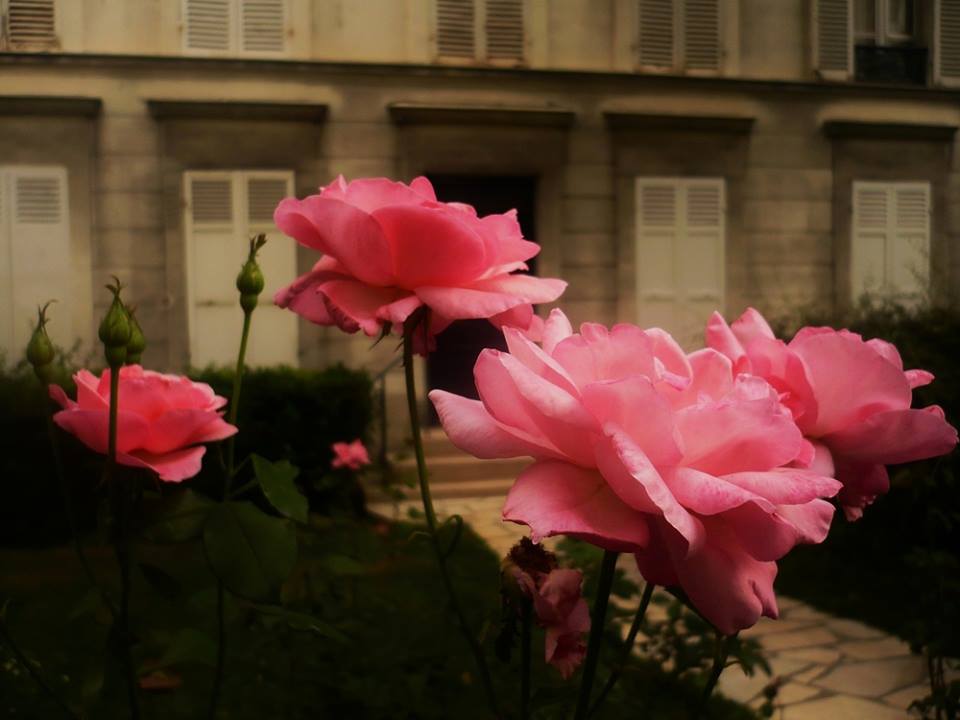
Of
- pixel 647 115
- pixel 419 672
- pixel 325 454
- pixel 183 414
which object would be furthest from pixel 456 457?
pixel 183 414

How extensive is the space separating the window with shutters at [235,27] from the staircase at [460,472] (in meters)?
2.60

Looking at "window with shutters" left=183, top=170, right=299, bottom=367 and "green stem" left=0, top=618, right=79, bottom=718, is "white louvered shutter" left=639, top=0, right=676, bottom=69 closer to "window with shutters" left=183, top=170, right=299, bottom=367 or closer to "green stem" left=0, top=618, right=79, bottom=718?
"window with shutters" left=183, top=170, right=299, bottom=367

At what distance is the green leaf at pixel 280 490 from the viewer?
642 millimetres

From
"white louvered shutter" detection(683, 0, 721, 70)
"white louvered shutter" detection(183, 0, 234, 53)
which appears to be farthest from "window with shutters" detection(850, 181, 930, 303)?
"white louvered shutter" detection(183, 0, 234, 53)

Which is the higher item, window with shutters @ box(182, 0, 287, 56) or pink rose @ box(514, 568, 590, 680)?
window with shutters @ box(182, 0, 287, 56)

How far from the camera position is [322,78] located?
570 centimetres

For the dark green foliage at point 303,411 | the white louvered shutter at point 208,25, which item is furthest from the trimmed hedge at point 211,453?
the white louvered shutter at point 208,25

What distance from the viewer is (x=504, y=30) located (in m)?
6.29

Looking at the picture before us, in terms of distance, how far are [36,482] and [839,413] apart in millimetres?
4122

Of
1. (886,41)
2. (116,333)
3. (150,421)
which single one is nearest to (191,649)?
(150,421)

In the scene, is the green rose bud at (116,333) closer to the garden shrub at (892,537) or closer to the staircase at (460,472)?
the garden shrub at (892,537)

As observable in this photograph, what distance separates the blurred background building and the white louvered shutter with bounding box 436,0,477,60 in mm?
17

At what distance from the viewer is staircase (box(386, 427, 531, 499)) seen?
16.6ft

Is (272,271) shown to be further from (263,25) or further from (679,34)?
(679,34)
